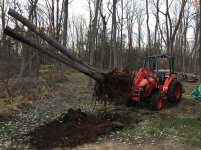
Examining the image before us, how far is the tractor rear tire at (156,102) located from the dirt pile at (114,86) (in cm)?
150

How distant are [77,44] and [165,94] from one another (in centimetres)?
4418

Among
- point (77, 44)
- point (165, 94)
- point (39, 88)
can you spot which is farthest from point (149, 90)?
point (77, 44)

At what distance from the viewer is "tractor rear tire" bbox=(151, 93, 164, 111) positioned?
40.8 ft

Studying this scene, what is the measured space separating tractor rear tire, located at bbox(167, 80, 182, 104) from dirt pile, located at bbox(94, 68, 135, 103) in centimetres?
259

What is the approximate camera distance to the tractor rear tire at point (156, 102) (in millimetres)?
12434

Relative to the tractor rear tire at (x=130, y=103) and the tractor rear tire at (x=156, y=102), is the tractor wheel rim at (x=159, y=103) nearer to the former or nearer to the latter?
the tractor rear tire at (x=156, y=102)

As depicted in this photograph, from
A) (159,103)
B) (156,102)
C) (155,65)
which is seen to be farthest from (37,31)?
(155,65)

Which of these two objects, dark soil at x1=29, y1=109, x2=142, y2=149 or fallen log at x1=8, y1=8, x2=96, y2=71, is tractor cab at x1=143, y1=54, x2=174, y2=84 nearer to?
dark soil at x1=29, y1=109, x2=142, y2=149

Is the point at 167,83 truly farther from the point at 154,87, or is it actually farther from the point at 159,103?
the point at 159,103

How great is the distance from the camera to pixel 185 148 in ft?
26.8

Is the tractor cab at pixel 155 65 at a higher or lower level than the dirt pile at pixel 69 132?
higher

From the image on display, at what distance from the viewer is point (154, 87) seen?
13094mm

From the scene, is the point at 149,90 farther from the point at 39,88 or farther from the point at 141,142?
the point at 39,88

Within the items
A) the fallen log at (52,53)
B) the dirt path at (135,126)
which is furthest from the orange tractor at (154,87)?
the fallen log at (52,53)
